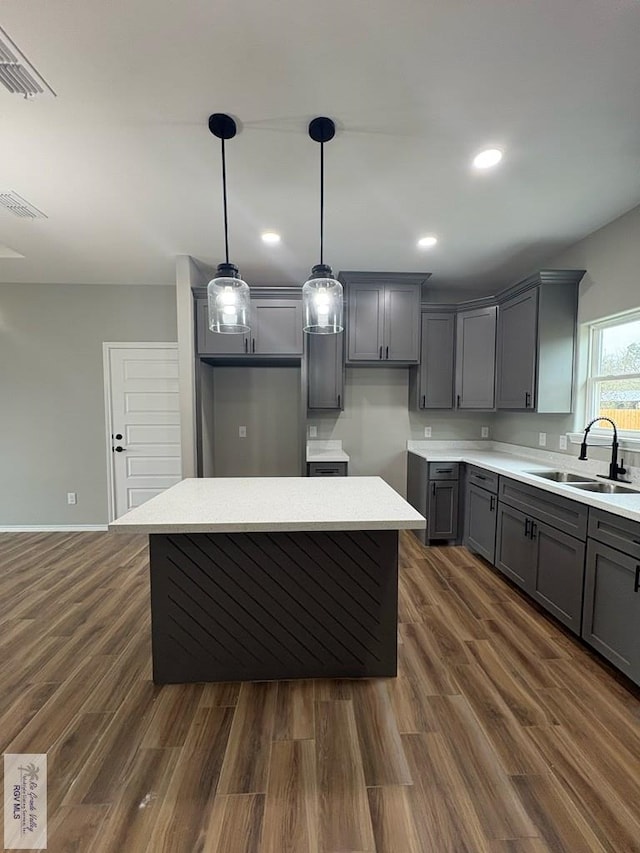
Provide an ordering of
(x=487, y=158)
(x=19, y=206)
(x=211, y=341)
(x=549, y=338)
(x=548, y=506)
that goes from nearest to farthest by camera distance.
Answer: (x=487, y=158) < (x=548, y=506) < (x=19, y=206) < (x=549, y=338) < (x=211, y=341)

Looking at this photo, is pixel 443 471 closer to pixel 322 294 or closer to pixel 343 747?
pixel 322 294

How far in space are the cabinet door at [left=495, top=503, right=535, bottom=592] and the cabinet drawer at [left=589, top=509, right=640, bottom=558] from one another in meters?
0.61

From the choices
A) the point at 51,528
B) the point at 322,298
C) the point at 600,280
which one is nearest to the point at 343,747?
the point at 322,298

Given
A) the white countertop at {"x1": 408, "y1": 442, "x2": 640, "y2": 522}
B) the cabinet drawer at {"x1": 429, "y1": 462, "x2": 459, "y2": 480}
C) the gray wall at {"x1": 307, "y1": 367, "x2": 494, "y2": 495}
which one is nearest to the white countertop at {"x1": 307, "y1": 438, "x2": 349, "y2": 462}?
the gray wall at {"x1": 307, "y1": 367, "x2": 494, "y2": 495}

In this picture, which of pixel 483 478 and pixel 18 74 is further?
pixel 483 478

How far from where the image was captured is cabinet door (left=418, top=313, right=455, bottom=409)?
3.94 m

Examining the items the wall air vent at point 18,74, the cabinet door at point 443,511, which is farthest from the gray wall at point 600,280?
the wall air vent at point 18,74

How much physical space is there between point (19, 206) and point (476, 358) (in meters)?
4.03

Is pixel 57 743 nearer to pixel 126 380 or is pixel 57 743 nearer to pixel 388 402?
pixel 126 380

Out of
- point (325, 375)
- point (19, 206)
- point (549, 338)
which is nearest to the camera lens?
point (19, 206)

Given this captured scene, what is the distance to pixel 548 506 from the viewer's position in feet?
8.01

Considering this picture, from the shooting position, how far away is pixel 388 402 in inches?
170

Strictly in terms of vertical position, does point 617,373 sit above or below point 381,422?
above

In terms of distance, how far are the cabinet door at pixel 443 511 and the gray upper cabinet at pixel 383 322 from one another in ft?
4.48
